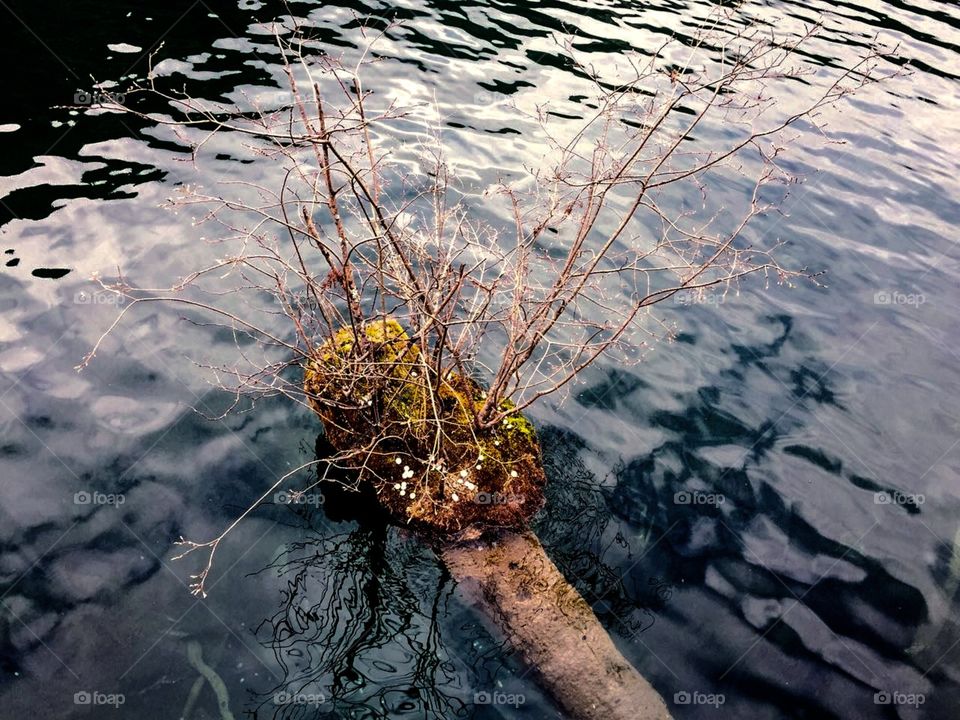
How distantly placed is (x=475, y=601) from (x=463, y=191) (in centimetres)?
627

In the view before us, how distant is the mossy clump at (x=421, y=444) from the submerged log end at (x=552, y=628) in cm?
27

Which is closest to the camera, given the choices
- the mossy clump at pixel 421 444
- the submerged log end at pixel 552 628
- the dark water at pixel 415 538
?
the submerged log end at pixel 552 628

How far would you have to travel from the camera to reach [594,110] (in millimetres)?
12531

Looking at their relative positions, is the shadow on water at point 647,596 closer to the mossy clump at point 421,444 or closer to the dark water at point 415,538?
the dark water at point 415,538

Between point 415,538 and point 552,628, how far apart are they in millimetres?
1429

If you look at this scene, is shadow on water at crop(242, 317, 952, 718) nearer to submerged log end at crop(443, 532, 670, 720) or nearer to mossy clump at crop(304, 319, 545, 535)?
submerged log end at crop(443, 532, 670, 720)

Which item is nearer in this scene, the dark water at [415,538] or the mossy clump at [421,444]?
the dark water at [415,538]

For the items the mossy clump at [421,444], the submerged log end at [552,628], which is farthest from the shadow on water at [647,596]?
the mossy clump at [421,444]

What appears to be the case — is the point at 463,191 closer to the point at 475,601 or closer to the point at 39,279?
the point at 39,279

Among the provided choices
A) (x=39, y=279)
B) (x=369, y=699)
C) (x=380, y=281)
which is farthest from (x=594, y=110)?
(x=369, y=699)

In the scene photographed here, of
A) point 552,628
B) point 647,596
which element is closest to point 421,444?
point 552,628

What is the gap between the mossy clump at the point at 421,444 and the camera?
614 centimetres

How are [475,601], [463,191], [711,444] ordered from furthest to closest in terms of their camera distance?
1. [463,191]
2. [711,444]
3. [475,601]

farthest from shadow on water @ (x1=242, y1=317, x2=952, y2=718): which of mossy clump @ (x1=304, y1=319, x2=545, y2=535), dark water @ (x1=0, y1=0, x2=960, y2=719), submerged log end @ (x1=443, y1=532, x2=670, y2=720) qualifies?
mossy clump @ (x1=304, y1=319, x2=545, y2=535)
